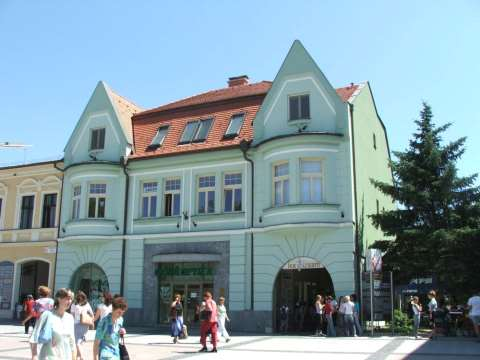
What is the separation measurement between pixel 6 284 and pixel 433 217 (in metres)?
22.3

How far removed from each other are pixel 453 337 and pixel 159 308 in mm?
12685

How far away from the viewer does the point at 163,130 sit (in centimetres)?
2817

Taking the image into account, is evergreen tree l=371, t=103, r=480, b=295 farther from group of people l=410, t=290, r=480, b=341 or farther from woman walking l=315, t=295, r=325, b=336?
woman walking l=315, t=295, r=325, b=336

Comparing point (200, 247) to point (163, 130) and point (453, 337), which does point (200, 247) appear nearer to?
point (163, 130)

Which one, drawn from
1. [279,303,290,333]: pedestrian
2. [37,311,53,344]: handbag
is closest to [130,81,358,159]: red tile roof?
[279,303,290,333]: pedestrian

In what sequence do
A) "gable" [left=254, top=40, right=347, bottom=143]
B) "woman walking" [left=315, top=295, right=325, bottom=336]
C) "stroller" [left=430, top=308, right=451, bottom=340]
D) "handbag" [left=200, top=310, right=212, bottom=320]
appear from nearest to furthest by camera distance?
"handbag" [left=200, top=310, right=212, bottom=320]
"stroller" [left=430, top=308, right=451, bottom=340]
"woman walking" [left=315, top=295, right=325, bottom=336]
"gable" [left=254, top=40, right=347, bottom=143]

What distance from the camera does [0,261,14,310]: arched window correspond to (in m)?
29.6


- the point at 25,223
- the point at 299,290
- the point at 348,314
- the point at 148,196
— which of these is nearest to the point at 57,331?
the point at 348,314

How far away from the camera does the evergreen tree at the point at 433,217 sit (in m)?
21.0

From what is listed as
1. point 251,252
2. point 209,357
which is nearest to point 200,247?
point 251,252

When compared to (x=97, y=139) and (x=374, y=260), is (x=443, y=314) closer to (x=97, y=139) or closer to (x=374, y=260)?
(x=374, y=260)

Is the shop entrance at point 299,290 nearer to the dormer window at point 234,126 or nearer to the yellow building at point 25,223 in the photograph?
the dormer window at point 234,126

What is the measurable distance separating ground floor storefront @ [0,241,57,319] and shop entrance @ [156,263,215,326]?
263 inches

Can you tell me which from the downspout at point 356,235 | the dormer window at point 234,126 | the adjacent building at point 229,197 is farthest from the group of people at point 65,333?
the dormer window at point 234,126
